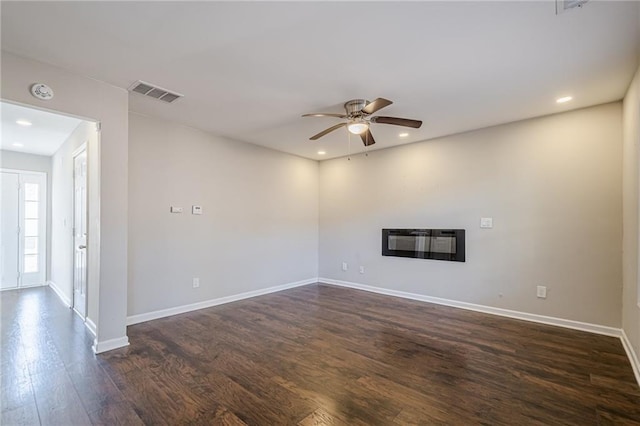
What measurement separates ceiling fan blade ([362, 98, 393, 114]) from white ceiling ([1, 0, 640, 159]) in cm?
21

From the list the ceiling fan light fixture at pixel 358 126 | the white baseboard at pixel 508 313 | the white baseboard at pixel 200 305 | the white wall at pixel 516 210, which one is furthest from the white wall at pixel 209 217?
the ceiling fan light fixture at pixel 358 126

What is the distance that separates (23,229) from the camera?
5434 millimetres

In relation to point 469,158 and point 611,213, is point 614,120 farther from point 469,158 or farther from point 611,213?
point 469,158

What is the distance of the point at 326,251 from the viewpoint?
6078 millimetres

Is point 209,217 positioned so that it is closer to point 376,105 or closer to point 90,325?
point 90,325

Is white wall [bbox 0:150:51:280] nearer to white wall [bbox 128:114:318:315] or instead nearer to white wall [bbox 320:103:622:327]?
white wall [bbox 128:114:318:315]

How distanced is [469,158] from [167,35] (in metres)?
4.03

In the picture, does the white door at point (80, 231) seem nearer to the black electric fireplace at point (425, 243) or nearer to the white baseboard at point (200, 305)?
the white baseboard at point (200, 305)

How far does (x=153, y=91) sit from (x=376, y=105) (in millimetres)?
2302

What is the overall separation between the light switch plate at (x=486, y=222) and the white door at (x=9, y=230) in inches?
320

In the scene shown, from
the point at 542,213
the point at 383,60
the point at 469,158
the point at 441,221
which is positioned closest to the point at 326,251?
the point at 441,221

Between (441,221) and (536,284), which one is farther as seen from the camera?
(441,221)

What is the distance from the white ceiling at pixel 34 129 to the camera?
3451mm

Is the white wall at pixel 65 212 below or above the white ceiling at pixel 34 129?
below
